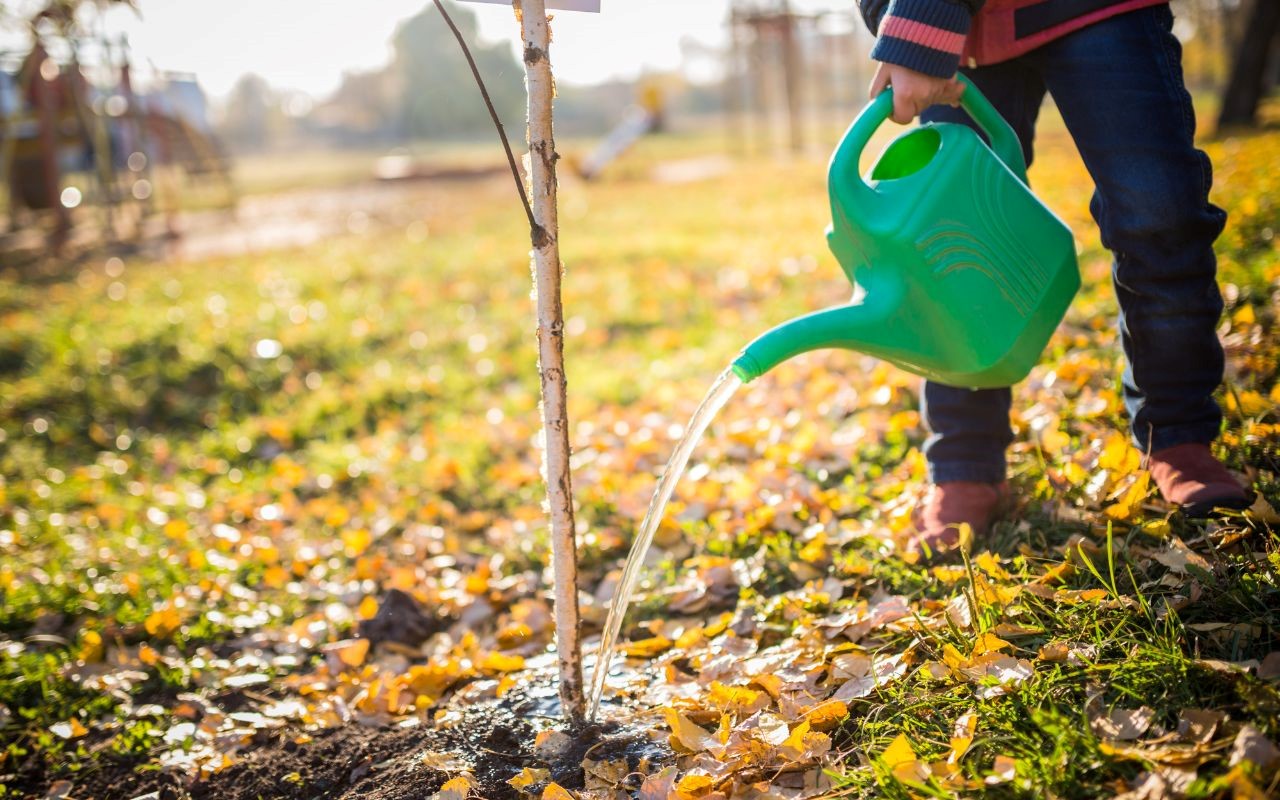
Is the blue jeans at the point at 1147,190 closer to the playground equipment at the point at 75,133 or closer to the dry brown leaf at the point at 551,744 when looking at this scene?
the dry brown leaf at the point at 551,744

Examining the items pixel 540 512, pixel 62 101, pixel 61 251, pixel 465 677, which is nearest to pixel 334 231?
pixel 61 251

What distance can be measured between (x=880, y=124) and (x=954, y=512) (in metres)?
0.84

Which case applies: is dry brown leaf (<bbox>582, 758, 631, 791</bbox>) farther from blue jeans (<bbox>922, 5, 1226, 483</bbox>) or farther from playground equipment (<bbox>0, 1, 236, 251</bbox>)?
playground equipment (<bbox>0, 1, 236, 251</bbox>)

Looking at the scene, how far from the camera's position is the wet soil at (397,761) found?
159cm

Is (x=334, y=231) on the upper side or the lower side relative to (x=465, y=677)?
upper

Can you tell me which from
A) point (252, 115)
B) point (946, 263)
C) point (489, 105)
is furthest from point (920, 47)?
point (252, 115)

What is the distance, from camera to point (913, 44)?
1.57 m

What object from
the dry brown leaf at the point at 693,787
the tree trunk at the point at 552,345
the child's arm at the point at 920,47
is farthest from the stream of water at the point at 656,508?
the child's arm at the point at 920,47

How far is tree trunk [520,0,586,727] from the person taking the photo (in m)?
1.46

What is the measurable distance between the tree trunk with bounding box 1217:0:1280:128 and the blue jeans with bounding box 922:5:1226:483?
879cm

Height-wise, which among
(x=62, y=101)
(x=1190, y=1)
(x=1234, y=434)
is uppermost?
(x=1190, y=1)

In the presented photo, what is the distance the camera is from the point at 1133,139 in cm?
162

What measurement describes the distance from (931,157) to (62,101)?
35.3 feet

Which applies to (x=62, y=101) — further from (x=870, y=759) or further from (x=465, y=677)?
(x=870, y=759)
